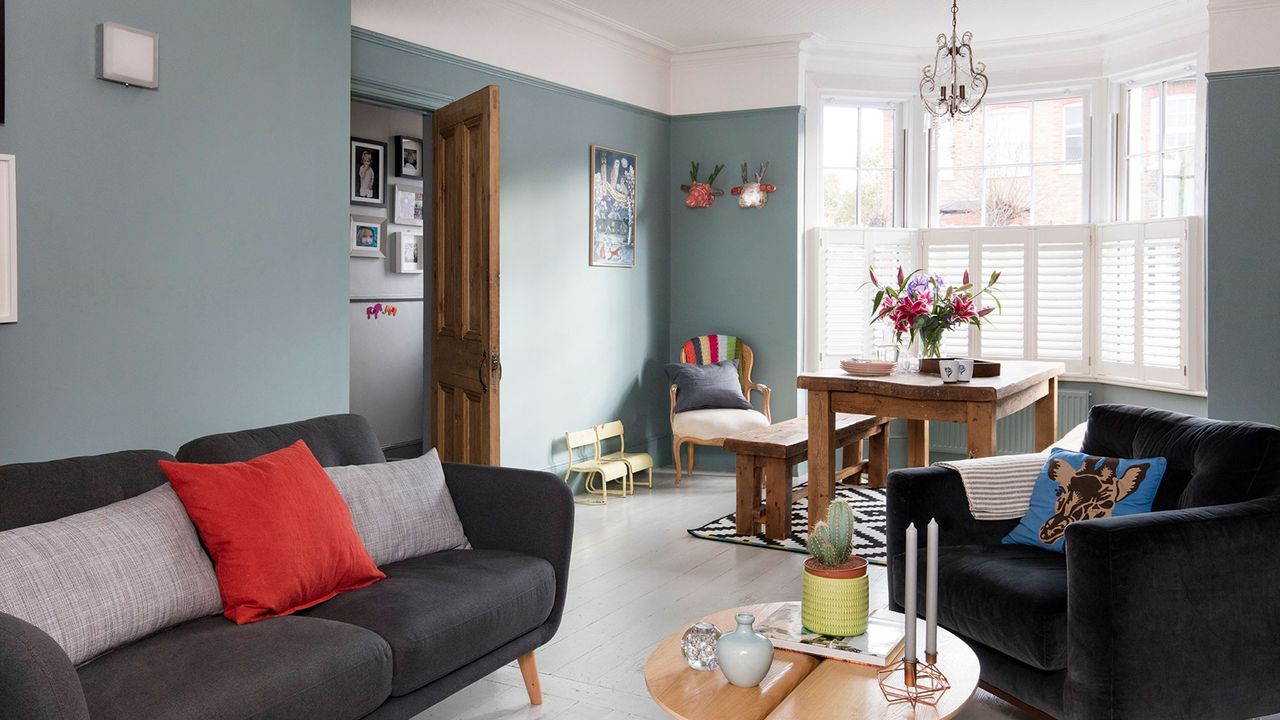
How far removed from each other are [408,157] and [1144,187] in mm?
4657

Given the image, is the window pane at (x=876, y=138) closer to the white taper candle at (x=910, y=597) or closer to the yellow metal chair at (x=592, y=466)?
the yellow metal chair at (x=592, y=466)

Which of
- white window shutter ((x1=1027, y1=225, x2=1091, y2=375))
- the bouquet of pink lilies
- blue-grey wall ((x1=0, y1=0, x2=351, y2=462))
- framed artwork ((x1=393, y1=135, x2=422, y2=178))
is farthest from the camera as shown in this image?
framed artwork ((x1=393, y1=135, x2=422, y2=178))

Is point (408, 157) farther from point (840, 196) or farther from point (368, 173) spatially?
point (840, 196)

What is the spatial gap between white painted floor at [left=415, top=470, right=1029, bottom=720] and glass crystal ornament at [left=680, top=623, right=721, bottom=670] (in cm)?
83

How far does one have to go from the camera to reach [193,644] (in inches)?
84.6

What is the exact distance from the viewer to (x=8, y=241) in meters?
2.81

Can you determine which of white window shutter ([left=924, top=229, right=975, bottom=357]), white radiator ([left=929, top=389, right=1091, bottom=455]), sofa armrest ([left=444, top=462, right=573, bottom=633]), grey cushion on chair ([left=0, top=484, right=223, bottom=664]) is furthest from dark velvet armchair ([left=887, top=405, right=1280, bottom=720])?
white window shutter ([left=924, top=229, right=975, bottom=357])

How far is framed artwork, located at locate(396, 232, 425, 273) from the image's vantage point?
7.01 m

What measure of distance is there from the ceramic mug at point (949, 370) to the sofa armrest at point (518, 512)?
6.61 ft

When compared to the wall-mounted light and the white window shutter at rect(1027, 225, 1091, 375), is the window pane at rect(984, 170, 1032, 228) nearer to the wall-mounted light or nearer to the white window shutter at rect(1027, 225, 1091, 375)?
the white window shutter at rect(1027, 225, 1091, 375)

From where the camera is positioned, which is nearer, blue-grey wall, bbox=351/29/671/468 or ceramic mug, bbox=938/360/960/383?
ceramic mug, bbox=938/360/960/383

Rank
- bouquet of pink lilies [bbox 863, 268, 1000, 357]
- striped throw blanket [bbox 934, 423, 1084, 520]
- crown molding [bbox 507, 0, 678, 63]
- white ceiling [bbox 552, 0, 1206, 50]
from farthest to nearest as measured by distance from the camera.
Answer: white ceiling [bbox 552, 0, 1206, 50] < crown molding [bbox 507, 0, 678, 63] < bouquet of pink lilies [bbox 863, 268, 1000, 357] < striped throw blanket [bbox 934, 423, 1084, 520]

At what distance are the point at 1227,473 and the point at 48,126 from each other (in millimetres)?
3381

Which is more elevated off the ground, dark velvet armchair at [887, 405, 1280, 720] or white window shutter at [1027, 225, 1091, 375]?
white window shutter at [1027, 225, 1091, 375]
